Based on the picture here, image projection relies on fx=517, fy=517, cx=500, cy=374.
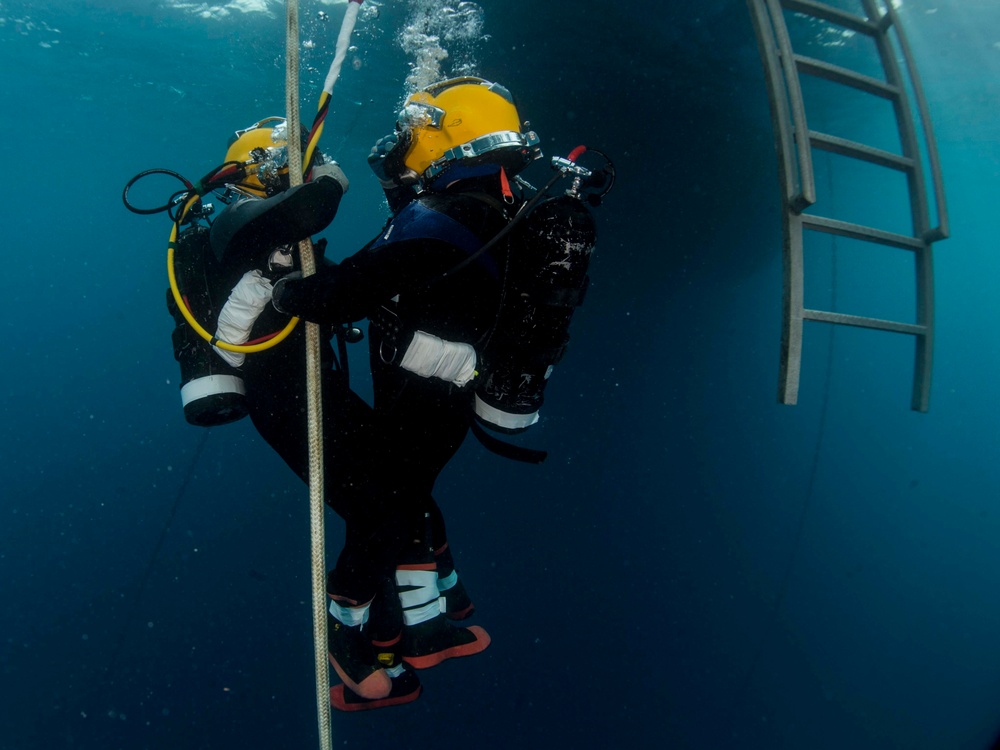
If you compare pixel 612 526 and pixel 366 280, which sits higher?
pixel 366 280

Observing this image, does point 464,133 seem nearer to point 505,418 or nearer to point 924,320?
point 505,418

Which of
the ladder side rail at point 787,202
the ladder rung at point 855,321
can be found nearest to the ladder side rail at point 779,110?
the ladder side rail at point 787,202

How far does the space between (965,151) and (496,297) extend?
25.1 meters

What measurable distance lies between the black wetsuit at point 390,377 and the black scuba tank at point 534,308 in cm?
21

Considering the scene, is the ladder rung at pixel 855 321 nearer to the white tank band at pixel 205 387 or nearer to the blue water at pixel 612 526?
the white tank band at pixel 205 387

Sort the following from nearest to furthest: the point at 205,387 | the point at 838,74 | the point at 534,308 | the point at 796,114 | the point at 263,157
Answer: the point at 534,308
the point at 263,157
the point at 205,387
the point at 796,114
the point at 838,74

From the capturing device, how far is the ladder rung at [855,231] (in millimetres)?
3485

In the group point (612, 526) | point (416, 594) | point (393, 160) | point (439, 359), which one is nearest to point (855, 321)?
point (439, 359)

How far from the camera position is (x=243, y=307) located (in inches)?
108

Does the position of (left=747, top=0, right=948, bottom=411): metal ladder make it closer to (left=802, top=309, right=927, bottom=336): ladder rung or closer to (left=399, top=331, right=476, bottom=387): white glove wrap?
(left=802, top=309, right=927, bottom=336): ladder rung

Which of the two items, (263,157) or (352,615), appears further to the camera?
(352,615)

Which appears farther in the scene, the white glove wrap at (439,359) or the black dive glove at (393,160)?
the black dive glove at (393,160)

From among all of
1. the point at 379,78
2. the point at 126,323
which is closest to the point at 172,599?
Result: the point at 379,78

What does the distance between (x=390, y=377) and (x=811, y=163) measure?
10.6 ft
